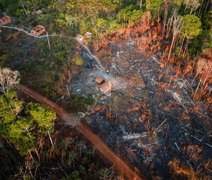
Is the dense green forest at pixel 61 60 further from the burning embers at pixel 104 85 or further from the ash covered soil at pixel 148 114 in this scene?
the burning embers at pixel 104 85

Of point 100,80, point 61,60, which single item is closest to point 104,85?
point 100,80

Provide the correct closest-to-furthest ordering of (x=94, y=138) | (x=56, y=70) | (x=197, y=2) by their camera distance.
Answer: (x=94, y=138), (x=56, y=70), (x=197, y=2)

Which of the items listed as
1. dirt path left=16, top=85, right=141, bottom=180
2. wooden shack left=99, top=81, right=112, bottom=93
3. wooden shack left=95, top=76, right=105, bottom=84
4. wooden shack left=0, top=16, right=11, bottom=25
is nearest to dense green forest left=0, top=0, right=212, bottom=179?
dirt path left=16, top=85, right=141, bottom=180

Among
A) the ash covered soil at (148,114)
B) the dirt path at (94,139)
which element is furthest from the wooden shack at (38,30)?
the dirt path at (94,139)

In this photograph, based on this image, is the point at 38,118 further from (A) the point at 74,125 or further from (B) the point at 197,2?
(B) the point at 197,2

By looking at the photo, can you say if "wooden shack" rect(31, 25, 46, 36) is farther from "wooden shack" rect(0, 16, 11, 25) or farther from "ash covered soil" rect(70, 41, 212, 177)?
"ash covered soil" rect(70, 41, 212, 177)

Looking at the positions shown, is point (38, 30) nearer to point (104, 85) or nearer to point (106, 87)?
point (104, 85)

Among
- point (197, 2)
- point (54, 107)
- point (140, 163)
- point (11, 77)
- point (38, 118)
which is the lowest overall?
point (140, 163)

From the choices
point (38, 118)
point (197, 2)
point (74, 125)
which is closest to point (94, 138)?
point (74, 125)
